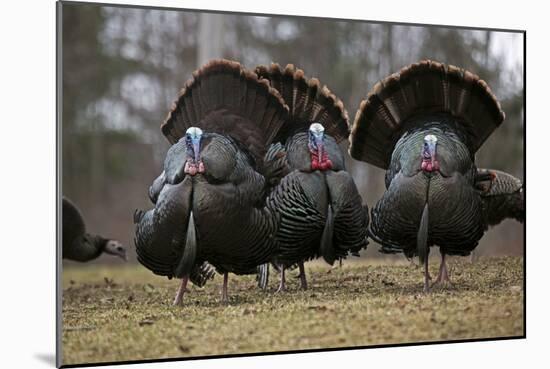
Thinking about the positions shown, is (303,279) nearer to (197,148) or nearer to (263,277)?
(263,277)

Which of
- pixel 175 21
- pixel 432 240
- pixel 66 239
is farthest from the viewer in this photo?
pixel 432 240

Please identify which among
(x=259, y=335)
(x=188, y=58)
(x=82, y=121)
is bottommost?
(x=259, y=335)

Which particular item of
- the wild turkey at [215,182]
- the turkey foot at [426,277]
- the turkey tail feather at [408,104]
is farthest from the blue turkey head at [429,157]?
the wild turkey at [215,182]

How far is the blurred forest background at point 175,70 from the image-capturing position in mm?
6676

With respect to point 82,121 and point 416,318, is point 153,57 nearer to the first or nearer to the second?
point 82,121

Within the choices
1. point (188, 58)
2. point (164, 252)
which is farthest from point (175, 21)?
point (164, 252)

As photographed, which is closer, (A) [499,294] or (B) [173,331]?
(B) [173,331]

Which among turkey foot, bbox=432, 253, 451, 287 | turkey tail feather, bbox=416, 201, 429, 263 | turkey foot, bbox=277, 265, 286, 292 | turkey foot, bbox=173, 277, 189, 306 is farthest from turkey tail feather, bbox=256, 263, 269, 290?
turkey foot, bbox=432, 253, 451, 287

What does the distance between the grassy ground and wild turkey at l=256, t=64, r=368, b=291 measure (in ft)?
0.74

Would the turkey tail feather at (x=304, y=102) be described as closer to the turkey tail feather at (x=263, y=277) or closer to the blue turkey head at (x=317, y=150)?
the blue turkey head at (x=317, y=150)

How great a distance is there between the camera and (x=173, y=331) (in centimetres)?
659

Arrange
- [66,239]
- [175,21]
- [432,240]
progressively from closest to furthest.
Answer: [66,239] < [175,21] < [432,240]

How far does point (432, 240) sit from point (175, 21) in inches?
99.3

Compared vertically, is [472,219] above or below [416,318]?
above
